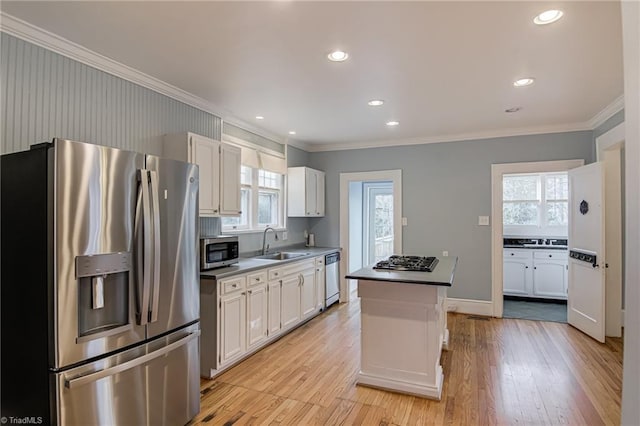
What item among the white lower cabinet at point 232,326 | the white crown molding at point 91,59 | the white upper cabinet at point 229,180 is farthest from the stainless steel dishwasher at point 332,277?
the white crown molding at point 91,59

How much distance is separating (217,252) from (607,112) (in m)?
4.48

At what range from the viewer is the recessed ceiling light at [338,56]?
252 cm

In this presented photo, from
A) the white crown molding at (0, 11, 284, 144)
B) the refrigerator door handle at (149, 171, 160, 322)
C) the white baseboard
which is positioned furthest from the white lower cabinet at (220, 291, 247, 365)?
the white baseboard

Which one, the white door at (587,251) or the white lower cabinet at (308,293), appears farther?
the white lower cabinet at (308,293)

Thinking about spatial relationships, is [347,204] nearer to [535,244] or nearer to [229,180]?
[229,180]

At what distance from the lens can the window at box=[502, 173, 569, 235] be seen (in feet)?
19.7

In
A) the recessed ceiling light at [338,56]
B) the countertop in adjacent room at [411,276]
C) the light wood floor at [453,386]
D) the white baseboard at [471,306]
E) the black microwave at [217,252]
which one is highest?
the recessed ceiling light at [338,56]

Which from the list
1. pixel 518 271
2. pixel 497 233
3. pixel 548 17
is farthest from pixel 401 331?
pixel 518 271

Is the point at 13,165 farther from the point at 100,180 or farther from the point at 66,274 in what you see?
the point at 66,274

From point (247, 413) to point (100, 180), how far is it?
1869 millimetres

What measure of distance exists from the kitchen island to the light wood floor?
119mm

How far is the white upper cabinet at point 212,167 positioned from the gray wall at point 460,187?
105 inches

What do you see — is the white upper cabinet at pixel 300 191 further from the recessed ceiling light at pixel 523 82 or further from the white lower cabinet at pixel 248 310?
the recessed ceiling light at pixel 523 82

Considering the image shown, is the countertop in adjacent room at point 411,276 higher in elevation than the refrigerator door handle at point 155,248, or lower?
lower
